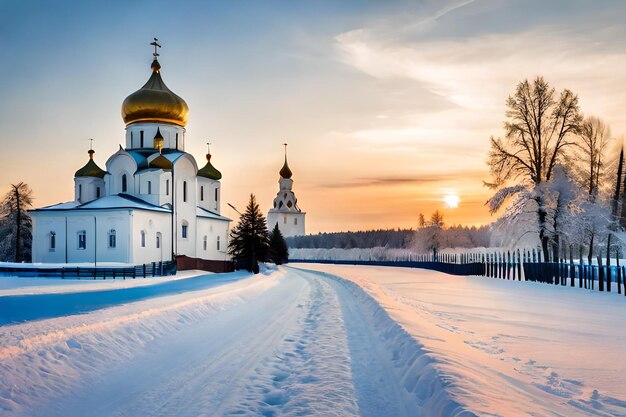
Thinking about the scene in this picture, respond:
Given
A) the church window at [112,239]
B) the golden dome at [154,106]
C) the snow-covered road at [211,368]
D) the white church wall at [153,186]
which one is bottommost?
the snow-covered road at [211,368]

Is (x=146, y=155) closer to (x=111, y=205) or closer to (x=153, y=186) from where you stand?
(x=153, y=186)

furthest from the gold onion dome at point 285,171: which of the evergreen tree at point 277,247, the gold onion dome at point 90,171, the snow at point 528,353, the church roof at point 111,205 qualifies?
the snow at point 528,353

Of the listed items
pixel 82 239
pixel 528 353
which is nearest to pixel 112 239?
pixel 82 239

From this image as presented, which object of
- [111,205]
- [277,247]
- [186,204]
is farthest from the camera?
[277,247]

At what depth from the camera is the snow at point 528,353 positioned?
5680 mm

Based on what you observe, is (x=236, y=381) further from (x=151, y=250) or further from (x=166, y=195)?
(x=166, y=195)

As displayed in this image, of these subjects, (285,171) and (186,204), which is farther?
(285,171)

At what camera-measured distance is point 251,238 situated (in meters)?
48.5

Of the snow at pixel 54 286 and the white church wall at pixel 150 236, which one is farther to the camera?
the white church wall at pixel 150 236

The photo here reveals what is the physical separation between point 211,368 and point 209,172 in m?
59.9

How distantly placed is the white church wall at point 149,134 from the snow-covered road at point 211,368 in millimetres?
45122

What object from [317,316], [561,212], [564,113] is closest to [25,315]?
[317,316]

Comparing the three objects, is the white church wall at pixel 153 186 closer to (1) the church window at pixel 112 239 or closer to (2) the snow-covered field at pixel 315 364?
(1) the church window at pixel 112 239

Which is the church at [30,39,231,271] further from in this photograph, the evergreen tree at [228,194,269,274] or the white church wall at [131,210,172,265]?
the evergreen tree at [228,194,269,274]
